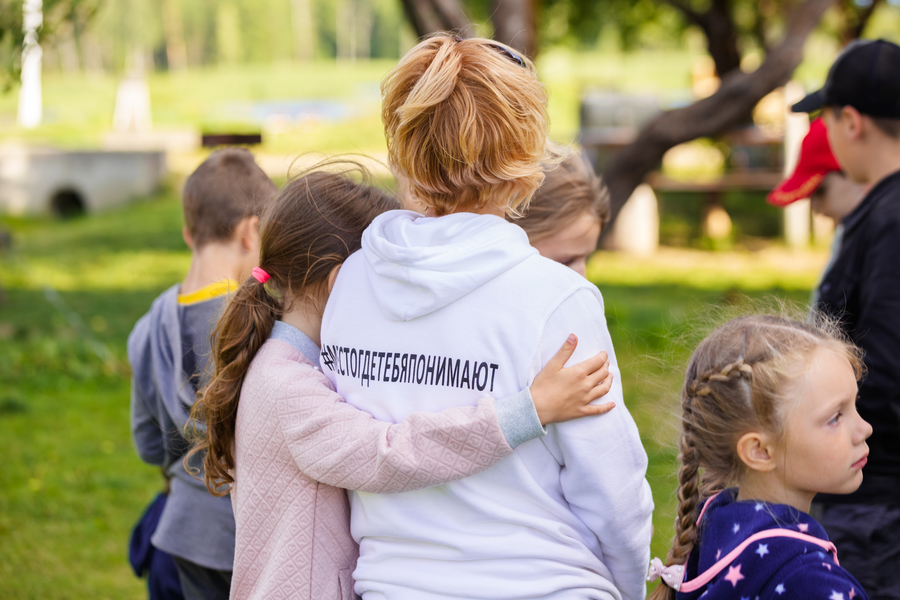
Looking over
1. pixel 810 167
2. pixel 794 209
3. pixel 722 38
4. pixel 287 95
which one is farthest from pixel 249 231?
pixel 287 95

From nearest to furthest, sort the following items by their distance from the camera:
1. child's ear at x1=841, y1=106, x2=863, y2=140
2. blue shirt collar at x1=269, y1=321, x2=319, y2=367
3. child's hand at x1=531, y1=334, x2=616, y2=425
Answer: child's hand at x1=531, y1=334, x2=616, y2=425 → blue shirt collar at x1=269, y1=321, x2=319, y2=367 → child's ear at x1=841, y1=106, x2=863, y2=140

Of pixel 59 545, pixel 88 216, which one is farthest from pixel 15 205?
pixel 59 545

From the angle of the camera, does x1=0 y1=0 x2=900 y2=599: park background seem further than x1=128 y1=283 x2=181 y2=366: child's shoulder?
Yes

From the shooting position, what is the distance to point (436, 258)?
1396mm

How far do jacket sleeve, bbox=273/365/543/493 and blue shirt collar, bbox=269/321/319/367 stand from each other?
18 cm

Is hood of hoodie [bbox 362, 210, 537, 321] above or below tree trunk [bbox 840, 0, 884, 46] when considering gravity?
below

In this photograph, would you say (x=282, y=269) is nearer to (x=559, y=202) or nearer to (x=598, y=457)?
(x=598, y=457)

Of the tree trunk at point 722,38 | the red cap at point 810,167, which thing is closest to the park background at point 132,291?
the tree trunk at point 722,38

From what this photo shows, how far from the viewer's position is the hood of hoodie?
1384 millimetres

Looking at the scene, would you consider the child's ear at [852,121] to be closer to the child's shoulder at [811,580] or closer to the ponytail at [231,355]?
the child's shoulder at [811,580]

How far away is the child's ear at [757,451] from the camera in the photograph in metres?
1.56

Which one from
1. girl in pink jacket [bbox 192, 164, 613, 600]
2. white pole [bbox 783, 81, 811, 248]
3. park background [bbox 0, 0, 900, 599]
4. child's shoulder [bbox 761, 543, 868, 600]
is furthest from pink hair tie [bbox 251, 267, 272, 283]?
white pole [bbox 783, 81, 811, 248]

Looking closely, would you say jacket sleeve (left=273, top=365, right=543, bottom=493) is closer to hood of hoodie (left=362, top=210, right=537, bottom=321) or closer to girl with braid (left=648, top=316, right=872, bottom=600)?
hood of hoodie (left=362, top=210, right=537, bottom=321)

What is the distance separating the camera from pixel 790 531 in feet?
4.79
